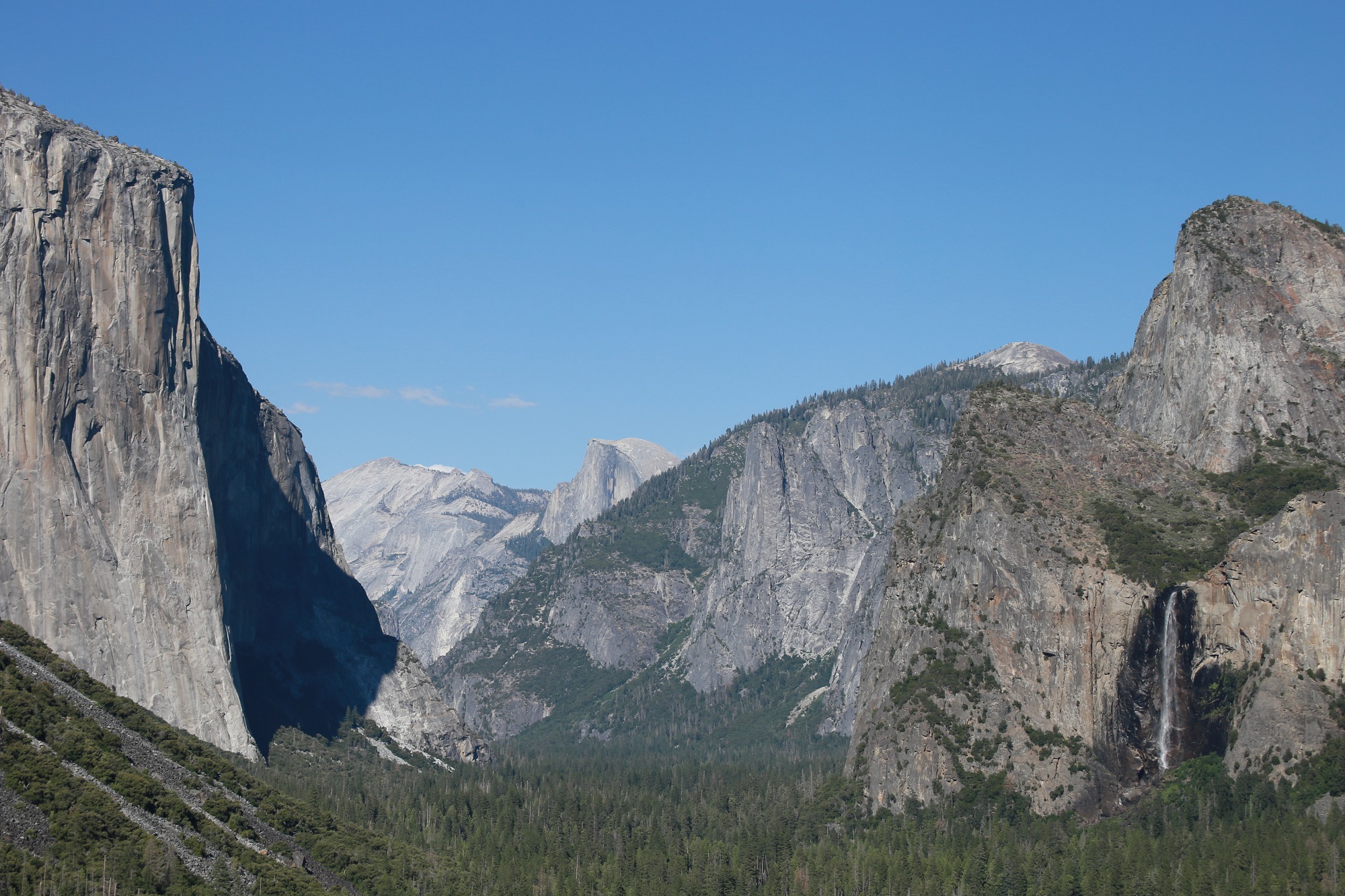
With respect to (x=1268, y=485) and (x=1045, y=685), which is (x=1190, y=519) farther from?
(x=1045, y=685)

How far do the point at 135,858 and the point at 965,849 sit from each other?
303 feet

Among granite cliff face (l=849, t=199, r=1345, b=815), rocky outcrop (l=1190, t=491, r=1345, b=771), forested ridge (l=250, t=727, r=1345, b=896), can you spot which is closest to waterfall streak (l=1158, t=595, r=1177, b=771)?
granite cliff face (l=849, t=199, r=1345, b=815)

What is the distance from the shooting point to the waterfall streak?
180 meters

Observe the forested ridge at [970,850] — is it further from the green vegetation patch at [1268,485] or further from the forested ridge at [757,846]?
the green vegetation patch at [1268,485]

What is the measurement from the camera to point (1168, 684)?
181m

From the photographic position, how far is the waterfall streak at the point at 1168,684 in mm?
179875

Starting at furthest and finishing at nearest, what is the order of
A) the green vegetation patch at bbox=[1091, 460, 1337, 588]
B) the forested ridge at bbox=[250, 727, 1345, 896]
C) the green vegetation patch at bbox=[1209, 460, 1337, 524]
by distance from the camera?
the green vegetation patch at bbox=[1209, 460, 1337, 524] → the green vegetation patch at bbox=[1091, 460, 1337, 588] → the forested ridge at bbox=[250, 727, 1345, 896]

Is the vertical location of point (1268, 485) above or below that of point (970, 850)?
above

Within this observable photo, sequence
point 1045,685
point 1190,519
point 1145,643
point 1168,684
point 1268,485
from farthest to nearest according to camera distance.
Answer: point 1268,485
point 1190,519
point 1045,685
point 1145,643
point 1168,684

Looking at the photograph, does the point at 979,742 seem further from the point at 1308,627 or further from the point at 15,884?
the point at 15,884

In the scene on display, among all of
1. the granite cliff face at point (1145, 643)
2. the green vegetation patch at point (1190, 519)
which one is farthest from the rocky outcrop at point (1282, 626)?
the green vegetation patch at point (1190, 519)

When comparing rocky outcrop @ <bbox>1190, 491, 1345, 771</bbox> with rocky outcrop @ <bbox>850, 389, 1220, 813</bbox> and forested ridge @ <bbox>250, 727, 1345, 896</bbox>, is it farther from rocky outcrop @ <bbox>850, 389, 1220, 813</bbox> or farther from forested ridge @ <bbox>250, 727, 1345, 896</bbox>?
rocky outcrop @ <bbox>850, 389, 1220, 813</bbox>

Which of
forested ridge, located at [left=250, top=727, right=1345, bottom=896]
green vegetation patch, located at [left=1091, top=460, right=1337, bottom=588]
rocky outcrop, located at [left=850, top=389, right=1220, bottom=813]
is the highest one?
green vegetation patch, located at [left=1091, top=460, right=1337, bottom=588]

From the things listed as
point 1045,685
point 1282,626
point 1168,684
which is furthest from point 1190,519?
point 1045,685
